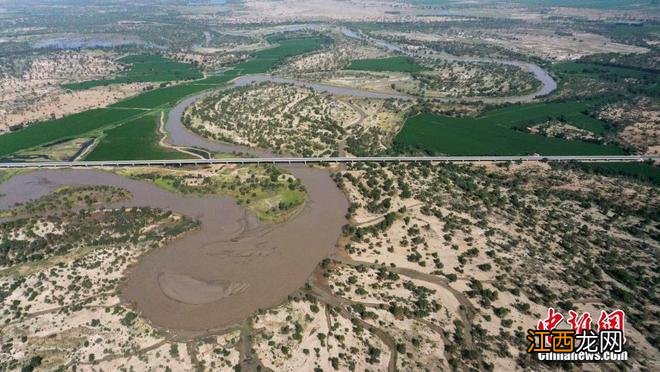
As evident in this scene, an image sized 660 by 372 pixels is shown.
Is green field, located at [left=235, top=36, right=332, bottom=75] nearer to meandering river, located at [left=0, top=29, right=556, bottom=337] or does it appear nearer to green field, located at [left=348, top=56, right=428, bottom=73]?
green field, located at [left=348, top=56, right=428, bottom=73]

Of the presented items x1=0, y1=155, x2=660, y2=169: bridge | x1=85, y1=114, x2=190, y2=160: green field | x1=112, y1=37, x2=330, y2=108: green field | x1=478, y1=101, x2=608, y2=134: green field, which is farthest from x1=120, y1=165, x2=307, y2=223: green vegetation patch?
x1=478, y1=101, x2=608, y2=134: green field

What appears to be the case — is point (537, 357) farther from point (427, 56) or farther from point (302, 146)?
point (427, 56)

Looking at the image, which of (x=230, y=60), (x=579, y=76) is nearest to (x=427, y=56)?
(x=579, y=76)

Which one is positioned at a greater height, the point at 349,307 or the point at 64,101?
the point at 64,101

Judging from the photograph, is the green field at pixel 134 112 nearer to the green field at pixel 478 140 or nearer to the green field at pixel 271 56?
the green field at pixel 271 56

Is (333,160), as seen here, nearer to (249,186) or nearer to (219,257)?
(249,186)

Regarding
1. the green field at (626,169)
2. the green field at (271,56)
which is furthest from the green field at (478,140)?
the green field at (271,56)
